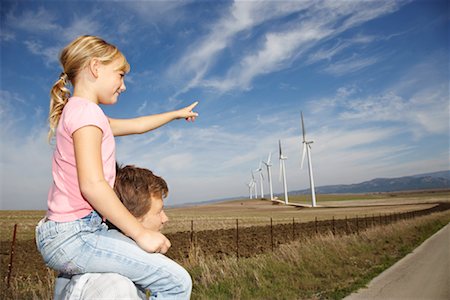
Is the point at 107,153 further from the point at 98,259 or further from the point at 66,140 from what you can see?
the point at 98,259

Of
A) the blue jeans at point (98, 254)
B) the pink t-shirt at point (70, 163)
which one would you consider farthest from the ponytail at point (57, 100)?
the blue jeans at point (98, 254)

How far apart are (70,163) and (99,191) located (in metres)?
0.29

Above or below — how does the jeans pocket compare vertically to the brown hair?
below

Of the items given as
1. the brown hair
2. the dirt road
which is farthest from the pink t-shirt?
the dirt road

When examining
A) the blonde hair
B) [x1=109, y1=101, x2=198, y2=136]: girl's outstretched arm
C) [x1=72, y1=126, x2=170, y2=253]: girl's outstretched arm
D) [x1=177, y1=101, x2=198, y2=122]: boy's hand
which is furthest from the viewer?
[x1=177, y1=101, x2=198, y2=122]: boy's hand

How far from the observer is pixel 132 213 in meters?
2.05

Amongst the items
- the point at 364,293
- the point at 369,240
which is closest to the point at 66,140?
the point at 364,293

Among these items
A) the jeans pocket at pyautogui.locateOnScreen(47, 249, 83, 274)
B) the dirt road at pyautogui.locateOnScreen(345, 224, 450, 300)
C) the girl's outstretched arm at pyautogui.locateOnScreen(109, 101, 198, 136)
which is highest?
the girl's outstretched arm at pyautogui.locateOnScreen(109, 101, 198, 136)

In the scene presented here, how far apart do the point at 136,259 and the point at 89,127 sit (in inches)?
28.0

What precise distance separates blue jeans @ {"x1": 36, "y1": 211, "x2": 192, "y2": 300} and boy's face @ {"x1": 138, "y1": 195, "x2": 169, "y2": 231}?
0.89 feet

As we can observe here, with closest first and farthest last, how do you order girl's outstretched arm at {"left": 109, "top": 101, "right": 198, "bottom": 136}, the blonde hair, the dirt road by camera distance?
the blonde hair → girl's outstretched arm at {"left": 109, "top": 101, "right": 198, "bottom": 136} → the dirt road

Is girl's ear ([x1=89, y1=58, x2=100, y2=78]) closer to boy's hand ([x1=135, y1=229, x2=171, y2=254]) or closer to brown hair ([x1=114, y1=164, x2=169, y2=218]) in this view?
brown hair ([x1=114, y1=164, x2=169, y2=218])

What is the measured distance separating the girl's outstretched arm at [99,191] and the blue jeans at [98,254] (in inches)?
2.7

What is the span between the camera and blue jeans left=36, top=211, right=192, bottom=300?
176 centimetres
